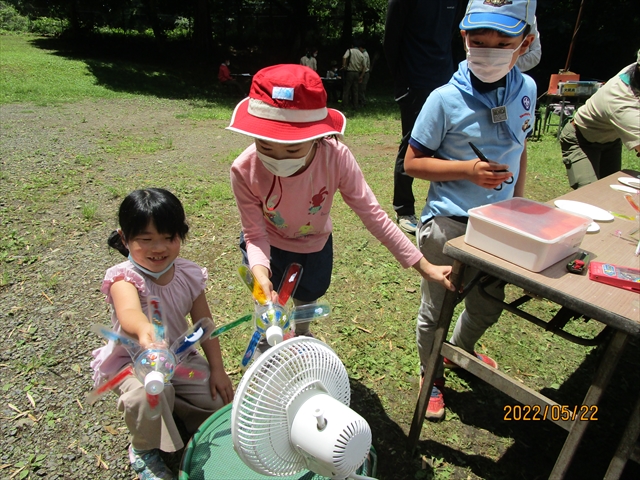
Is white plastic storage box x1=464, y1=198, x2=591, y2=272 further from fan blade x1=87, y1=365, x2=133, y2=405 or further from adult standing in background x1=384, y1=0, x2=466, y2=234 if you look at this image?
adult standing in background x1=384, y1=0, x2=466, y2=234

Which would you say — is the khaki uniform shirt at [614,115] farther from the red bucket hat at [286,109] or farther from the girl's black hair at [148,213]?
the girl's black hair at [148,213]

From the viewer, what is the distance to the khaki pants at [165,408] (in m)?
1.66

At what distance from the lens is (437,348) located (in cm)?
178

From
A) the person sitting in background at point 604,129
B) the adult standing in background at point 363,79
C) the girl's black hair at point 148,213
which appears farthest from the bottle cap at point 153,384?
the adult standing in background at point 363,79

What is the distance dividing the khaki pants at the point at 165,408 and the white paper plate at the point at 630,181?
7.67ft

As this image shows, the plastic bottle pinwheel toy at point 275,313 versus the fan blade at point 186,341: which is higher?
the plastic bottle pinwheel toy at point 275,313

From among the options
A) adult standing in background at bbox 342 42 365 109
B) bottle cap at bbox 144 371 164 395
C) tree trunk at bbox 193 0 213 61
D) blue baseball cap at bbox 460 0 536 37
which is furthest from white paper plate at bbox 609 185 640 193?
tree trunk at bbox 193 0 213 61

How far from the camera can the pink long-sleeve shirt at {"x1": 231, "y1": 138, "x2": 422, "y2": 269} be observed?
1718mm

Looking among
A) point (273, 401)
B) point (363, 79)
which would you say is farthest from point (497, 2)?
point (363, 79)

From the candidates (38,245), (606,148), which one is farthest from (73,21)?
(606,148)

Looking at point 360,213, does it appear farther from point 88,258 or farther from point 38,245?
point 38,245

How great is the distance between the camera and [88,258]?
3451mm

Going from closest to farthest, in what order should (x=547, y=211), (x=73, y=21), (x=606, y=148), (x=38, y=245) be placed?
1. (x=547, y=211)
2. (x=606, y=148)
3. (x=38, y=245)
4. (x=73, y=21)

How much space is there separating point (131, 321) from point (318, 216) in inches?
32.5
